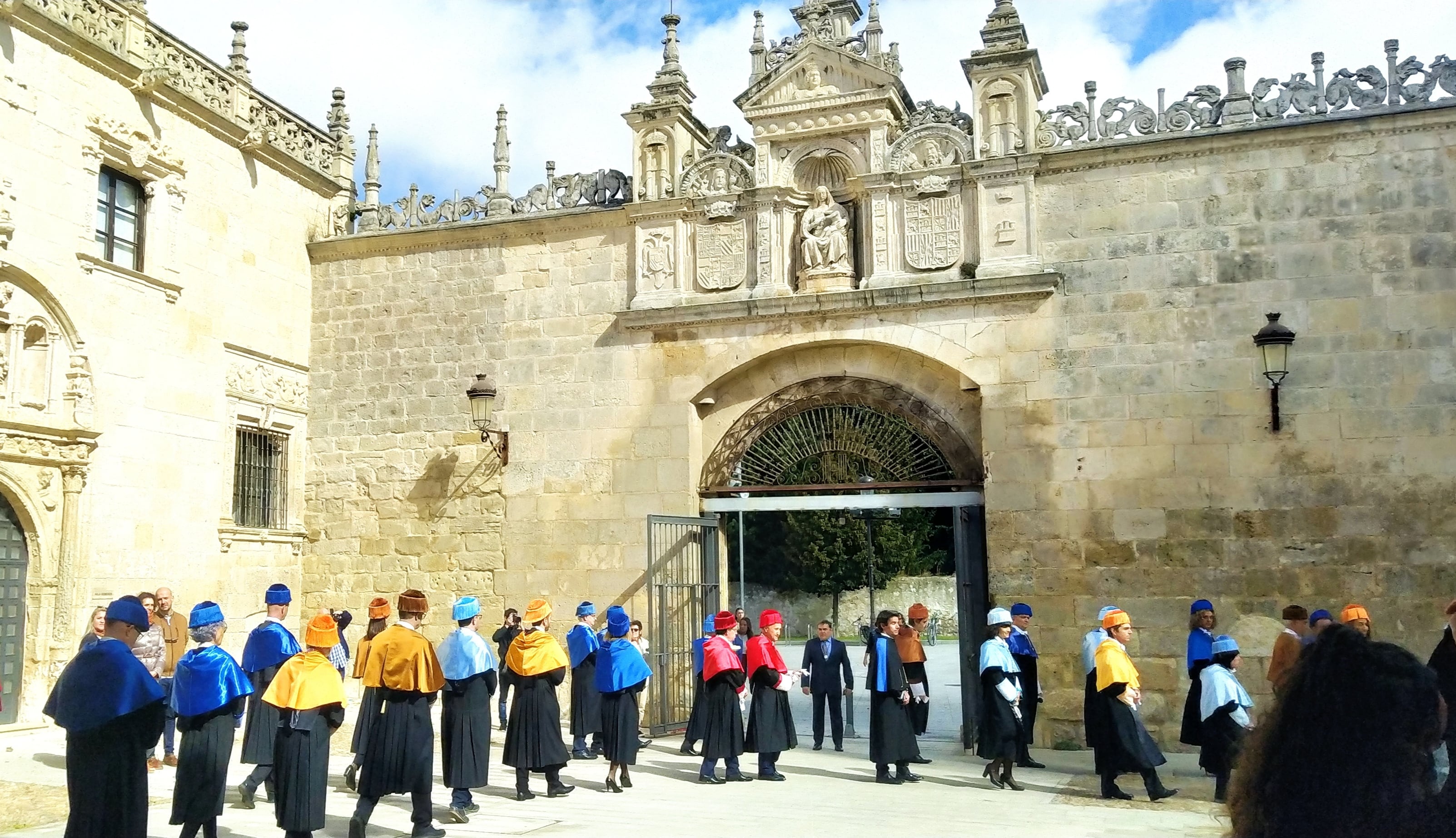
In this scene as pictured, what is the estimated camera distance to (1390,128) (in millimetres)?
11383

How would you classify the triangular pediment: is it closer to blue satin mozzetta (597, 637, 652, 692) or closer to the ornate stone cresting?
the ornate stone cresting

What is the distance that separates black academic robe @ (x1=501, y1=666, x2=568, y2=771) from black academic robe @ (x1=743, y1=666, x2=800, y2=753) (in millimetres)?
1838

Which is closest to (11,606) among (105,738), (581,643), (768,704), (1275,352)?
(581,643)

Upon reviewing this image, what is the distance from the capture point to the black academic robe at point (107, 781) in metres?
5.71

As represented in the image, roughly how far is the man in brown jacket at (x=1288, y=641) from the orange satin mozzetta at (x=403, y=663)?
489cm

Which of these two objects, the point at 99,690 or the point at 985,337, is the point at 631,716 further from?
the point at 985,337

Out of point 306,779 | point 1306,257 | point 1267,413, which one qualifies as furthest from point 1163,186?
point 306,779

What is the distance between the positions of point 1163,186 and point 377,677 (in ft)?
29.6

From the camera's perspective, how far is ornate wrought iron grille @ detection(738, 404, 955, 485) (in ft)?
42.6

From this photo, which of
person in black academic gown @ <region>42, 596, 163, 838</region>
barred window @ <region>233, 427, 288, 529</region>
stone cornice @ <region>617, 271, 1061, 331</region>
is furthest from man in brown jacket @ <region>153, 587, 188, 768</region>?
stone cornice @ <region>617, 271, 1061, 331</region>

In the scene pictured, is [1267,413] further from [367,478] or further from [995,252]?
[367,478]

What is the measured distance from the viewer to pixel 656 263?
45.2 ft

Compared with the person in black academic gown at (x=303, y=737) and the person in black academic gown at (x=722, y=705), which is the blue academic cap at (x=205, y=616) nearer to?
the person in black academic gown at (x=303, y=737)

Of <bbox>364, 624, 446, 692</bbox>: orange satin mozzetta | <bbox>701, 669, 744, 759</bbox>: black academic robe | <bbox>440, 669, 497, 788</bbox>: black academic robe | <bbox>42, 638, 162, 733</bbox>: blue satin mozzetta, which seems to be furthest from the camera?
<bbox>701, 669, 744, 759</bbox>: black academic robe
